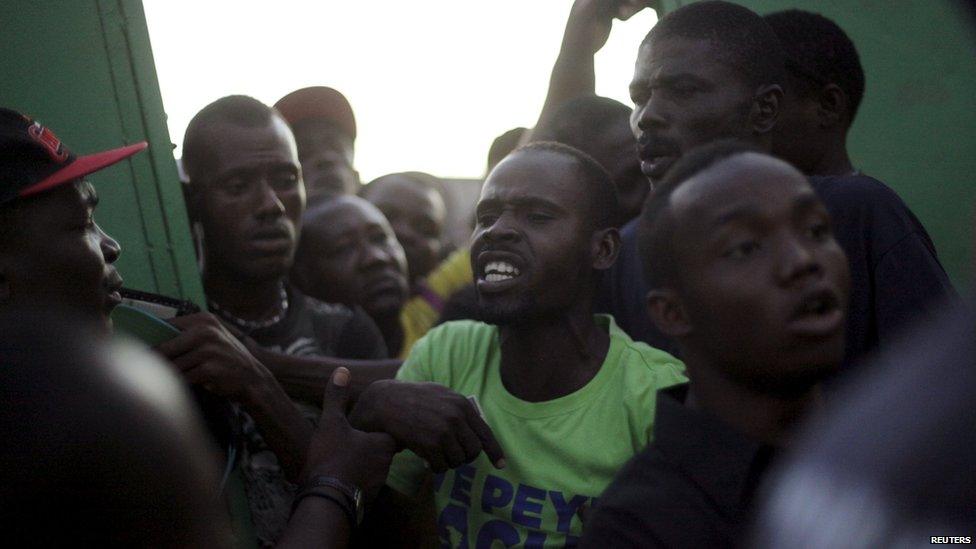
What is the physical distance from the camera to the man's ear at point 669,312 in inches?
81.7

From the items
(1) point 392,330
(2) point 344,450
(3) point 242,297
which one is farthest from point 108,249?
(1) point 392,330

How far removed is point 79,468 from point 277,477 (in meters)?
1.80

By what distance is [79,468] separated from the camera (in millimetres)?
1192

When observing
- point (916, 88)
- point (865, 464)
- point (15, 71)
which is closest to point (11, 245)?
point (15, 71)

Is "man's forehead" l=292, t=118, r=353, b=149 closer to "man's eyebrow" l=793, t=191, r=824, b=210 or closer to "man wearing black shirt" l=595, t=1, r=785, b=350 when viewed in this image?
"man wearing black shirt" l=595, t=1, r=785, b=350

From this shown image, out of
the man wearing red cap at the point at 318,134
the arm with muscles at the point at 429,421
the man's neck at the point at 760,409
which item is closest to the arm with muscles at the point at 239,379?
the arm with muscles at the point at 429,421

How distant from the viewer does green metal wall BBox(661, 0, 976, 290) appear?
3156mm

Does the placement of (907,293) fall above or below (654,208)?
below

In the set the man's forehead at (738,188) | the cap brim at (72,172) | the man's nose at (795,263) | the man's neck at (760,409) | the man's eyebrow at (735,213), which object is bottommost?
the man's neck at (760,409)

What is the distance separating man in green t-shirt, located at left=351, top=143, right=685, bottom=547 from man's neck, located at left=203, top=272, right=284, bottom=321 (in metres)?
0.69

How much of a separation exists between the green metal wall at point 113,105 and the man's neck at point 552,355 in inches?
41.4

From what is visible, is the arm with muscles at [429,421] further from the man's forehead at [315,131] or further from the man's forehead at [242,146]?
the man's forehead at [315,131]

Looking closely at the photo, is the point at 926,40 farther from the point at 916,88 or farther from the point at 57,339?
the point at 57,339

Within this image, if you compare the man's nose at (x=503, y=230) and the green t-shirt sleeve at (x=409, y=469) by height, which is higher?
the man's nose at (x=503, y=230)
